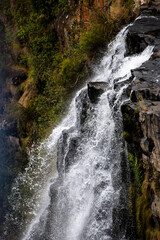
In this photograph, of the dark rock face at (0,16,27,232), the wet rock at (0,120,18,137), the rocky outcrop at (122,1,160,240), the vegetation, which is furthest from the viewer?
the wet rock at (0,120,18,137)

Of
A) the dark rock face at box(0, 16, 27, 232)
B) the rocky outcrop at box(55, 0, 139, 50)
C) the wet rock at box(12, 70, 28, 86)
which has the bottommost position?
the dark rock face at box(0, 16, 27, 232)

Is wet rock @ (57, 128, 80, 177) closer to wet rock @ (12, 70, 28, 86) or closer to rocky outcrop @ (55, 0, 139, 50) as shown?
rocky outcrop @ (55, 0, 139, 50)

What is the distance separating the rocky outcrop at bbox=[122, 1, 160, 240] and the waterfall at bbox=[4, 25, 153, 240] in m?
0.32

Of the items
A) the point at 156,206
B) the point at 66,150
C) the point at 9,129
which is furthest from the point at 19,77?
the point at 156,206

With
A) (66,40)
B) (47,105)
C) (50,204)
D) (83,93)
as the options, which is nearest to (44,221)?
(50,204)

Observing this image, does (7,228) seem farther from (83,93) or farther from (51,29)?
(51,29)

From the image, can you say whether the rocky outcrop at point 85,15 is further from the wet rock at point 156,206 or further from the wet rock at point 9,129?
the wet rock at point 156,206

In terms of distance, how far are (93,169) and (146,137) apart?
1.46 m

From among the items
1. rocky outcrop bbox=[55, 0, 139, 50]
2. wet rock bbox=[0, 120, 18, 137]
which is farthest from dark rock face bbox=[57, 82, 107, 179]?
wet rock bbox=[0, 120, 18, 137]

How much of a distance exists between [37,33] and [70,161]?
7.51m

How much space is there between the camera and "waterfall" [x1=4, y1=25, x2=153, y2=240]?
12.0ft

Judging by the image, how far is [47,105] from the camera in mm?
8711

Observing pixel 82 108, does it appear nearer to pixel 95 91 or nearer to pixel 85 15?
pixel 95 91

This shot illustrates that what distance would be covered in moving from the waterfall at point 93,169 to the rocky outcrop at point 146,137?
0.32 meters
